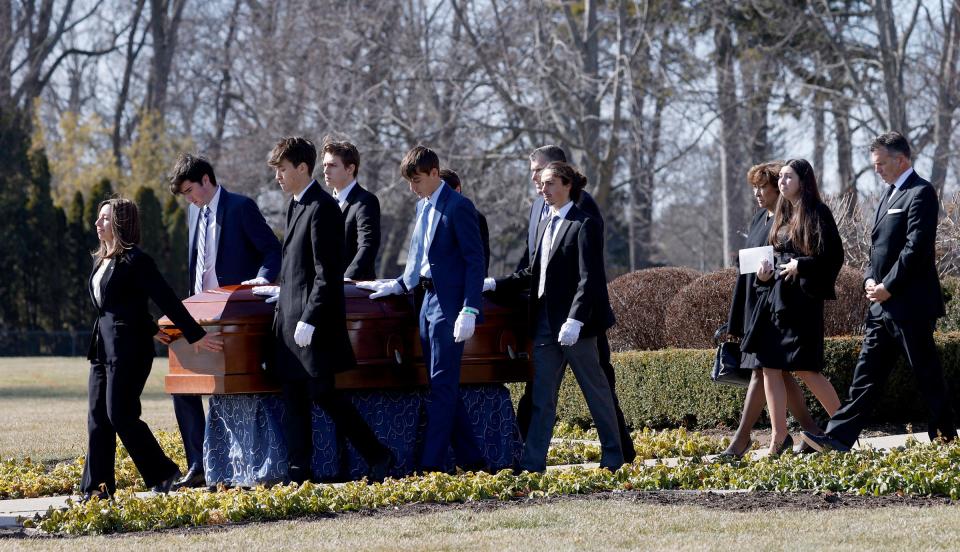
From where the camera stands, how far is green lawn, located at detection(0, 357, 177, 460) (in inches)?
444

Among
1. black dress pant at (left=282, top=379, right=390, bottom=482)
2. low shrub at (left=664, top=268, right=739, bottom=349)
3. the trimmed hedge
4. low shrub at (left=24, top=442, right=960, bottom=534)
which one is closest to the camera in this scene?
low shrub at (left=24, top=442, right=960, bottom=534)

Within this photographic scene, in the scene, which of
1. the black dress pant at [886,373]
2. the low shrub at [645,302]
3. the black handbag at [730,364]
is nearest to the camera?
the black dress pant at [886,373]

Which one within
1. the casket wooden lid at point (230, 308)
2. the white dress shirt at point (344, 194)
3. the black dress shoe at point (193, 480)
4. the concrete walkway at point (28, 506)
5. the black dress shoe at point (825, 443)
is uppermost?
the white dress shirt at point (344, 194)

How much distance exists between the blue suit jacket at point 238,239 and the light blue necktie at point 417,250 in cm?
97

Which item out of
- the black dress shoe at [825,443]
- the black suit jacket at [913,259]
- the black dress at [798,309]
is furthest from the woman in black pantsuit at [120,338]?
the black suit jacket at [913,259]

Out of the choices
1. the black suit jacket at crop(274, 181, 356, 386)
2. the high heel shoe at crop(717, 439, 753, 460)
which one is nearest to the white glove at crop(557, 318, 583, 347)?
the black suit jacket at crop(274, 181, 356, 386)

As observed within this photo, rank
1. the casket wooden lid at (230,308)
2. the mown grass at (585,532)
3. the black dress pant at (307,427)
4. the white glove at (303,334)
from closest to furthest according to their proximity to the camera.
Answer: the mown grass at (585,532) < the white glove at (303,334) < the black dress pant at (307,427) < the casket wooden lid at (230,308)

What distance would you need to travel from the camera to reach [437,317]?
762cm

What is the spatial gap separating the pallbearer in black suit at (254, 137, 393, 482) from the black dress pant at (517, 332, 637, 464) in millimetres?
1130

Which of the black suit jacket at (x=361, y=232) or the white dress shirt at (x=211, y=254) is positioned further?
the white dress shirt at (x=211, y=254)

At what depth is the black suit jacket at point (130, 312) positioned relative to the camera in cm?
730

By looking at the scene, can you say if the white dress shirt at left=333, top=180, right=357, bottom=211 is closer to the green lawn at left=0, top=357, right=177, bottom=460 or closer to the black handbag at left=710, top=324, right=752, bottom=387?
the black handbag at left=710, top=324, right=752, bottom=387

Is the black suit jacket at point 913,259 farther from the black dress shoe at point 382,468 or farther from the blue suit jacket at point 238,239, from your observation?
the blue suit jacket at point 238,239

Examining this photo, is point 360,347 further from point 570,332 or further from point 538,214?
point 538,214
